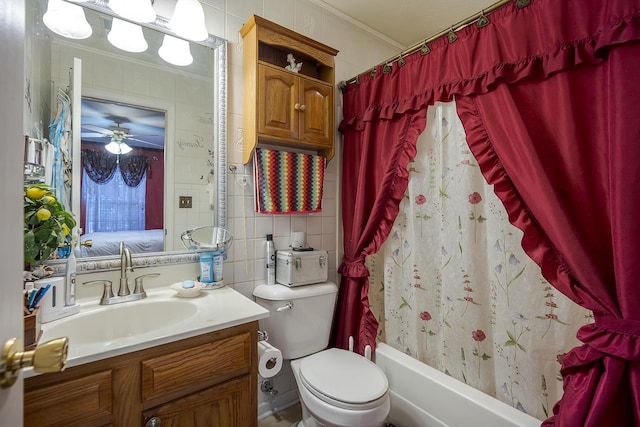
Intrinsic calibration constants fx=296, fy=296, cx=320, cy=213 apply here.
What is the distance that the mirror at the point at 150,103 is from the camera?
1090 millimetres

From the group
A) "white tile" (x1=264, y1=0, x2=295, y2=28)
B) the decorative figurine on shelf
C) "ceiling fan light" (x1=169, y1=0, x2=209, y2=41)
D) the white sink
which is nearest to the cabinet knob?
the white sink

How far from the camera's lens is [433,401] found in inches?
54.9

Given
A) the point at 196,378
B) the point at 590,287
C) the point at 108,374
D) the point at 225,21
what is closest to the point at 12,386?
the point at 108,374

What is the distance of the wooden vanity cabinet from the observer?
0.77 m

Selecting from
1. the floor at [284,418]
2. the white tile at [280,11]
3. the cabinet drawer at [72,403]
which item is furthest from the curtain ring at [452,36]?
the floor at [284,418]

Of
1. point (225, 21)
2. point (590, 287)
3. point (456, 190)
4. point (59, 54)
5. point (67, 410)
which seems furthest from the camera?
point (225, 21)

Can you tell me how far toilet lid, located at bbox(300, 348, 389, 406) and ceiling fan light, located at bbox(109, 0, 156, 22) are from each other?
5.38 feet

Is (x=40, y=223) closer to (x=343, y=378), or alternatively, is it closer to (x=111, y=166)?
(x=111, y=166)

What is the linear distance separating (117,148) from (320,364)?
131cm

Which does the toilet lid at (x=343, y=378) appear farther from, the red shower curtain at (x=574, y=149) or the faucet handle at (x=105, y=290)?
the faucet handle at (x=105, y=290)

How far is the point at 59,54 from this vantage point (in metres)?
1.12

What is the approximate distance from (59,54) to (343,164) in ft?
4.71

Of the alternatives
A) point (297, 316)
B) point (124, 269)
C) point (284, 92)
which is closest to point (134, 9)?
point (284, 92)

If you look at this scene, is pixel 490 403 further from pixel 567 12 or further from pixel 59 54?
pixel 59 54
